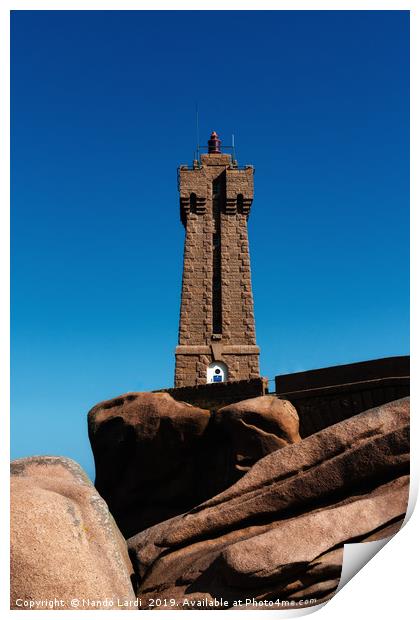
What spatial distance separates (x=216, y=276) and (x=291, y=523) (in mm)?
16773

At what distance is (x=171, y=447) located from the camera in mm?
9508

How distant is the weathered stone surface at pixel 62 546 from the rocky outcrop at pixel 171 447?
122 inches

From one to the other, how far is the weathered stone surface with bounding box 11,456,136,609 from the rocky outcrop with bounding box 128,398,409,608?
0.59 meters

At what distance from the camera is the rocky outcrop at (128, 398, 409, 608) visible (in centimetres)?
515

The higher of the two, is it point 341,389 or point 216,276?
point 216,276

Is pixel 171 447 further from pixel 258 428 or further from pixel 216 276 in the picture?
pixel 216 276

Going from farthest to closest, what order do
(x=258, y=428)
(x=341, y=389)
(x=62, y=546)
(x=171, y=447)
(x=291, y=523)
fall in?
(x=171, y=447) < (x=258, y=428) < (x=341, y=389) < (x=291, y=523) < (x=62, y=546)

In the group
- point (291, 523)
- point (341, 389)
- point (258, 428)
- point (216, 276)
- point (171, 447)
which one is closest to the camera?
point (291, 523)

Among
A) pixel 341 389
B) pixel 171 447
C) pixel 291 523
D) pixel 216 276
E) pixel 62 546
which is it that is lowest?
pixel 62 546

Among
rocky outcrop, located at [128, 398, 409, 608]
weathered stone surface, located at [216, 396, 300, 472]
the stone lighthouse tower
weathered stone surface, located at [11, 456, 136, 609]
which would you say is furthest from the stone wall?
the stone lighthouse tower

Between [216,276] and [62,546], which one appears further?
[216,276]

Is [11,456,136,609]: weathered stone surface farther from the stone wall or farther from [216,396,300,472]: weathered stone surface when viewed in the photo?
the stone wall

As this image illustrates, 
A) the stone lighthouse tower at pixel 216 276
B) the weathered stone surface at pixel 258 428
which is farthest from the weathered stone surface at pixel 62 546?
the stone lighthouse tower at pixel 216 276

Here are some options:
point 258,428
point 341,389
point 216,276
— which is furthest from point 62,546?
point 216,276
